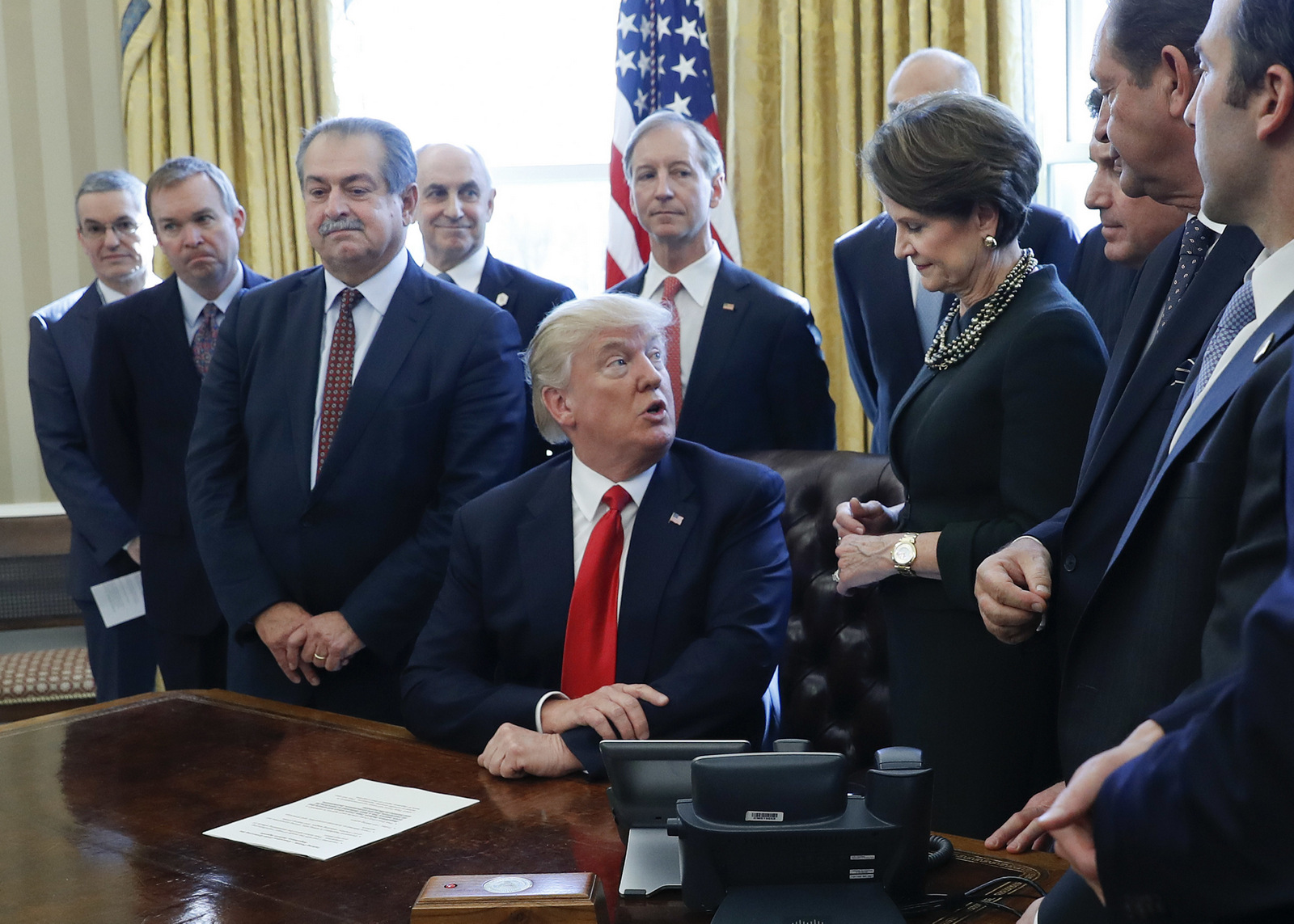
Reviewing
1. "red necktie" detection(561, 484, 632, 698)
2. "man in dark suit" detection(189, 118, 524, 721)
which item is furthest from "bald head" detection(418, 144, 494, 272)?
"red necktie" detection(561, 484, 632, 698)

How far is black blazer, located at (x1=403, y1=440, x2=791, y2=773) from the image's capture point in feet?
7.64

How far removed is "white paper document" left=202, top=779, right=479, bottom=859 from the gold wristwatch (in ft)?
2.77

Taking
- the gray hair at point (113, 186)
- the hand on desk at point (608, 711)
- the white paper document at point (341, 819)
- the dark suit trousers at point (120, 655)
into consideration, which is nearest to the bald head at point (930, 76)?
the hand on desk at point (608, 711)

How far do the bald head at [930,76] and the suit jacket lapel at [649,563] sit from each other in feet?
5.33

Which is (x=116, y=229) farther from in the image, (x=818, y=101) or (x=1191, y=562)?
(x=1191, y=562)

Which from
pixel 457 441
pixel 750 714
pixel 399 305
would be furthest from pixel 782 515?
pixel 399 305

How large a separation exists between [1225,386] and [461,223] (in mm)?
3230

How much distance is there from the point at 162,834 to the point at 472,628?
799 mm

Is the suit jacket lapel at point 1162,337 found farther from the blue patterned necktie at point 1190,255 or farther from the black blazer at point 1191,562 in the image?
the black blazer at point 1191,562

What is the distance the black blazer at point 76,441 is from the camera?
13.7ft

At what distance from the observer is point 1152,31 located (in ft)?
5.72

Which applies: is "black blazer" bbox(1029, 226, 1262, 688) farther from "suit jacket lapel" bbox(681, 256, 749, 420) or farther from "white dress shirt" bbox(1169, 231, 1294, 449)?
"suit jacket lapel" bbox(681, 256, 749, 420)

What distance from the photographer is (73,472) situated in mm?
4285

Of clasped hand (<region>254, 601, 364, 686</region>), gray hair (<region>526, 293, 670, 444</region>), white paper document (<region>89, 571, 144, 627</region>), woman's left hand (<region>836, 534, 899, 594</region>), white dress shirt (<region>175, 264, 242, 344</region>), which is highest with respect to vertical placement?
white dress shirt (<region>175, 264, 242, 344</region>)
